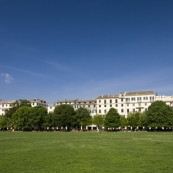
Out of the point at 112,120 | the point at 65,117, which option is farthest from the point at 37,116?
the point at 112,120

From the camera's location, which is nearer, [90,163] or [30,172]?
[30,172]

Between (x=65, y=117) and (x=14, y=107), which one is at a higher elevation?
(x=14, y=107)

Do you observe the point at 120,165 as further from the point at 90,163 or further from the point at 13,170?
the point at 13,170

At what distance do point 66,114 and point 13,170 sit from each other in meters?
86.5

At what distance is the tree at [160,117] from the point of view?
79.9m

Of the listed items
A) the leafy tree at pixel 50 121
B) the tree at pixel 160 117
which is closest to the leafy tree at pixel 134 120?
the tree at pixel 160 117

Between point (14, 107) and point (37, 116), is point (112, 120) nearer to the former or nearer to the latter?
point (37, 116)

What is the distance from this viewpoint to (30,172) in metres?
13.8

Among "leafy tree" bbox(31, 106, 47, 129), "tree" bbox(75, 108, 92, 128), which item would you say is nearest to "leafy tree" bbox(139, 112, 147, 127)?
"tree" bbox(75, 108, 92, 128)

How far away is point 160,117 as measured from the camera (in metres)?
79.9

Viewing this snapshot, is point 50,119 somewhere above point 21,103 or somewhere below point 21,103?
below

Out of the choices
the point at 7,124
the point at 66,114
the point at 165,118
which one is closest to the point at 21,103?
the point at 7,124

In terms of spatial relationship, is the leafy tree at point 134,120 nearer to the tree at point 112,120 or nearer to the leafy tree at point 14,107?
the tree at point 112,120

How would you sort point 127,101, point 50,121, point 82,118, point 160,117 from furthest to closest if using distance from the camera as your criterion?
point 127,101
point 50,121
point 82,118
point 160,117
